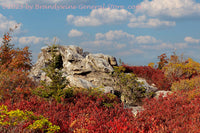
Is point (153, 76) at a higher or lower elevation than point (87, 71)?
lower

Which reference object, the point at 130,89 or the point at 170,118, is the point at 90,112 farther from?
the point at 130,89

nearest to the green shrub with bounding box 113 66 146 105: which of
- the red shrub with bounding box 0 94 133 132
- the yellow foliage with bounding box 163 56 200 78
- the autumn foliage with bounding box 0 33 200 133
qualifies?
the autumn foliage with bounding box 0 33 200 133

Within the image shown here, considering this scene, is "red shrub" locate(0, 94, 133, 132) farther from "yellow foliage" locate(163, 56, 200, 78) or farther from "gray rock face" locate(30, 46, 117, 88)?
Answer: "yellow foliage" locate(163, 56, 200, 78)

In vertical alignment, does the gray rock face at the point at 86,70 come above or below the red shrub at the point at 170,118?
above

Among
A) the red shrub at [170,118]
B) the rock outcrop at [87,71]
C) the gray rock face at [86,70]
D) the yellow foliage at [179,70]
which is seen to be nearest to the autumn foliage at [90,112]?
the red shrub at [170,118]

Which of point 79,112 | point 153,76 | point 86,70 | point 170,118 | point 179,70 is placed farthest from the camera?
point 153,76

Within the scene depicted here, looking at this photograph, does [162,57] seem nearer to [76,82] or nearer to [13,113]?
[76,82]

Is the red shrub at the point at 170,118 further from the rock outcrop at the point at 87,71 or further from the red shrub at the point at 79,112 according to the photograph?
the rock outcrop at the point at 87,71

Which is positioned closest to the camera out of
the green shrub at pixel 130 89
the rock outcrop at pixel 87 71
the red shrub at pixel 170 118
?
the red shrub at pixel 170 118

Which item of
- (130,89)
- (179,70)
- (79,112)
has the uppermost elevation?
(179,70)

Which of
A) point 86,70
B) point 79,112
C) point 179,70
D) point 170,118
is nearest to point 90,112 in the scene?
point 79,112

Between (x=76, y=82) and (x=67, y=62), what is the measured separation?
3591 mm

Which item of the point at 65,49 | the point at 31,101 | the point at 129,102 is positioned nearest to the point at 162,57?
the point at 65,49

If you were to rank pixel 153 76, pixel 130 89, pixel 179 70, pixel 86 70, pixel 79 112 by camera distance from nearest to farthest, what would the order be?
pixel 79 112 → pixel 130 89 → pixel 86 70 → pixel 179 70 → pixel 153 76
